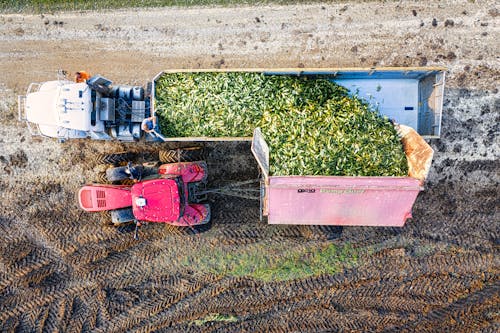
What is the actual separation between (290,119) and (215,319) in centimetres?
525

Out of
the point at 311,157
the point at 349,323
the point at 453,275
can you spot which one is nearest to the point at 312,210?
the point at 311,157

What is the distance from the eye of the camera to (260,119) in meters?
8.83

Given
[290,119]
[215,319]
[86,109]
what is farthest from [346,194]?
[86,109]

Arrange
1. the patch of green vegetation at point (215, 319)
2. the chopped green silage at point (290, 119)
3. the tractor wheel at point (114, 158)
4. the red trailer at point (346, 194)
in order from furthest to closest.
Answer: the patch of green vegetation at point (215, 319)
the tractor wheel at point (114, 158)
the chopped green silage at point (290, 119)
the red trailer at point (346, 194)

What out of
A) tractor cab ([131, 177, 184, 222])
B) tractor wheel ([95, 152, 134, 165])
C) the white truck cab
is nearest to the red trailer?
tractor cab ([131, 177, 184, 222])

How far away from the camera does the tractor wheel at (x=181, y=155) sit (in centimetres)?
919

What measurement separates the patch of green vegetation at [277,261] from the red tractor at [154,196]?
113 centimetres

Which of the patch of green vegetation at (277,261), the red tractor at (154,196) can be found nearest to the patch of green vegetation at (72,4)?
the red tractor at (154,196)

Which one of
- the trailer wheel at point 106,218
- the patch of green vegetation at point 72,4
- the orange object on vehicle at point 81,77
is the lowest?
the trailer wheel at point 106,218

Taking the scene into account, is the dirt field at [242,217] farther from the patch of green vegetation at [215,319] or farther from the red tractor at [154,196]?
the red tractor at [154,196]

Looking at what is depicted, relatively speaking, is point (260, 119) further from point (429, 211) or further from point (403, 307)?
point (403, 307)

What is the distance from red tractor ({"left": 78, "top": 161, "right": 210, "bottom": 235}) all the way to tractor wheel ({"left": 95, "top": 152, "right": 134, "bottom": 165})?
37 cm

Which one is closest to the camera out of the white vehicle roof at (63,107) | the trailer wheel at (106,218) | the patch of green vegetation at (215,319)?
the white vehicle roof at (63,107)

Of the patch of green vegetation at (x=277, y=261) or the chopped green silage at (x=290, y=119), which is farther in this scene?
the patch of green vegetation at (x=277, y=261)
